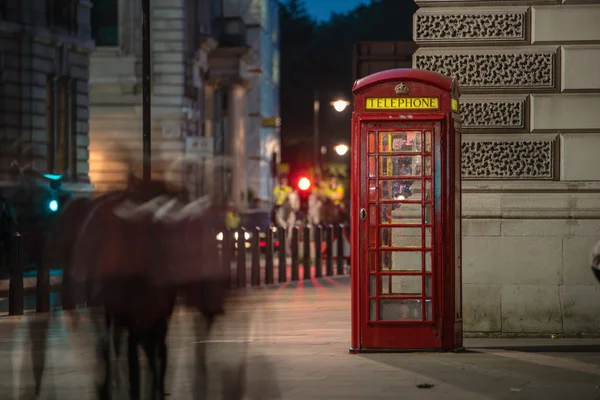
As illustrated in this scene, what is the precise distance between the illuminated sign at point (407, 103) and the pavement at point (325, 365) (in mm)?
2123

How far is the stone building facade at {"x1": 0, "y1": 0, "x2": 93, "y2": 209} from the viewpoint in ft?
113

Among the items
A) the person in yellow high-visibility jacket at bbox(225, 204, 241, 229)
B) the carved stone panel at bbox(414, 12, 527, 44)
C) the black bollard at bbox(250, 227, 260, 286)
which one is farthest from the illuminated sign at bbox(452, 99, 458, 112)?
the black bollard at bbox(250, 227, 260, 286)

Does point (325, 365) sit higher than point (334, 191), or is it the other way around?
point (334, 191)

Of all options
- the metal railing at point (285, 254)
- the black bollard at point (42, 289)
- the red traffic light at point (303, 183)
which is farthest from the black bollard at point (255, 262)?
the red traffic light at point (303, 183)

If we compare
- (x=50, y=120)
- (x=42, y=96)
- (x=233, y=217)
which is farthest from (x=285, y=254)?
(x=50, y=120)

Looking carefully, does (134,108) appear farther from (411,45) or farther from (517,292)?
(517,292)

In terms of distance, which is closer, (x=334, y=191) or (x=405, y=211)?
(x=405, y=211)

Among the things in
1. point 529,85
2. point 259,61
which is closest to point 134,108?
point 259,61

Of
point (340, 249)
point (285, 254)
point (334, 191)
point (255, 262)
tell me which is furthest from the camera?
point (334, 191)

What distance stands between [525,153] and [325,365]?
3.26 meters

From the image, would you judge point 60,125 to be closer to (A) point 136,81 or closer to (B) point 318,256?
(A) point 136,81

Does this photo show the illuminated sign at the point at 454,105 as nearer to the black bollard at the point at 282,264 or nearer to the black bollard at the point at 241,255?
the black bollard at the point at 241,255

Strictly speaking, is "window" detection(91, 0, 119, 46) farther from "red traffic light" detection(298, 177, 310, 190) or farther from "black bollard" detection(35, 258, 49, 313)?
"black bollard" detection(35, 258, 49, 313)

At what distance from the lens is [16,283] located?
19375mm
